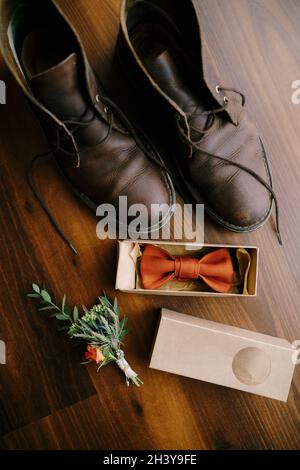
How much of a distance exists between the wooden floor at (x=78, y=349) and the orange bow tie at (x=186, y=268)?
0.06m

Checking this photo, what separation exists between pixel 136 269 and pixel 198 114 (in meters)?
0.29

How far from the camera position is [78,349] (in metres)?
0.75

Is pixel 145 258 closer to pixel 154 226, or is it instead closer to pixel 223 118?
pixel 154 226

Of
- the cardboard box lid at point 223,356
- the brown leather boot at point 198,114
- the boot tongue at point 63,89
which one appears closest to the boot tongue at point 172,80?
the brown leather boot at point 198,114

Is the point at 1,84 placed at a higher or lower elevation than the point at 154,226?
higher

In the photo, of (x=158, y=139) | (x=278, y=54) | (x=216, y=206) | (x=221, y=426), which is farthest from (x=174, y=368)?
(x=278, y=54)

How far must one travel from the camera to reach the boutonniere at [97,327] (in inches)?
26.6

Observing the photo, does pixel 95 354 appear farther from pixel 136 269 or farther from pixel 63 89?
pixel 63 89

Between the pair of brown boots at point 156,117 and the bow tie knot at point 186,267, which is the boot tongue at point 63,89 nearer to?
the pair of brown boots at point 156,117

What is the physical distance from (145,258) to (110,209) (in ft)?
0.38

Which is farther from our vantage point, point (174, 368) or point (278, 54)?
point (278, 54)

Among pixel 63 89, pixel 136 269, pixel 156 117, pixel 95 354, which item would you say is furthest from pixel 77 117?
pixel 95 354

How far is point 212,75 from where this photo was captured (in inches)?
26.2

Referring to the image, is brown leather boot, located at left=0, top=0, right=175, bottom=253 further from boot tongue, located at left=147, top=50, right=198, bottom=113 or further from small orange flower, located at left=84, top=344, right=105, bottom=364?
small orange flower, located at left=84, top=344, right=105, bottom=364
